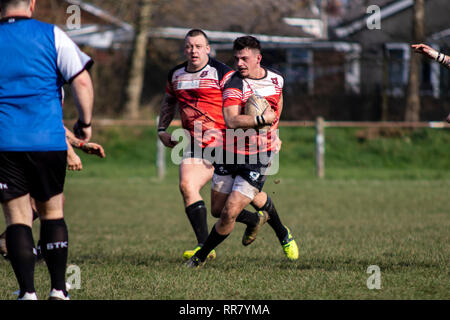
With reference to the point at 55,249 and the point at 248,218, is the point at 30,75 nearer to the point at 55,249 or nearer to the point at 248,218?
the point at 55,249

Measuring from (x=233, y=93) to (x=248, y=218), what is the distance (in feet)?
4.87

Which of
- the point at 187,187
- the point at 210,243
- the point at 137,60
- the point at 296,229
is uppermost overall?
the point at 137,60

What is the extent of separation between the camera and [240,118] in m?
6.17

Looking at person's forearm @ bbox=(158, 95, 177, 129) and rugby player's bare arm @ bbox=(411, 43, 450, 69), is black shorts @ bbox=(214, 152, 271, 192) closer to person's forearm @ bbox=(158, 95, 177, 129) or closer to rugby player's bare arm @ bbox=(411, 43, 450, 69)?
person's forearm @ bbox=(158, 95, 177, 129)

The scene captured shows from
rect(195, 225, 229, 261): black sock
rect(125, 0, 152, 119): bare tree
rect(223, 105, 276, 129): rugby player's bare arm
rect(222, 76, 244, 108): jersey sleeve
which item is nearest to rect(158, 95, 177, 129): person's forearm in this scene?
rect(222, 76, 244, 108): jersey sleeve

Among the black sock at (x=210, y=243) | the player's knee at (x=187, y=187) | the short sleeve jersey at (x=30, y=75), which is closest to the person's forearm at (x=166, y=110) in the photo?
the player's knee at (x=187, y=187)

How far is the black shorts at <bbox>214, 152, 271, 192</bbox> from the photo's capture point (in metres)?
6.46

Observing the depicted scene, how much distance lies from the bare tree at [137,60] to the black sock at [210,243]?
61.4ft

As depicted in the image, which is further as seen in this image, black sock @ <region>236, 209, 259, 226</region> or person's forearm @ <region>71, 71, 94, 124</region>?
black sock @ <region>236, 209, 259, 226</region>

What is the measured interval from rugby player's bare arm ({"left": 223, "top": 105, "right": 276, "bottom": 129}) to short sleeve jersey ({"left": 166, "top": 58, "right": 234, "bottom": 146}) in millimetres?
1101

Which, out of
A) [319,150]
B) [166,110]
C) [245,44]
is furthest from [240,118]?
[319,150]

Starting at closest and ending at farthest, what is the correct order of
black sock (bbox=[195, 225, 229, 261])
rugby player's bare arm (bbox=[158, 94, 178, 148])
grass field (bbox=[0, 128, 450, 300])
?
grass field (bbox=[0, 128, 450, 300])
black sock (bbox=[195, 225, 229, 261])
rugby player's bare arm (bbox=[158, 94, 178, 148])
